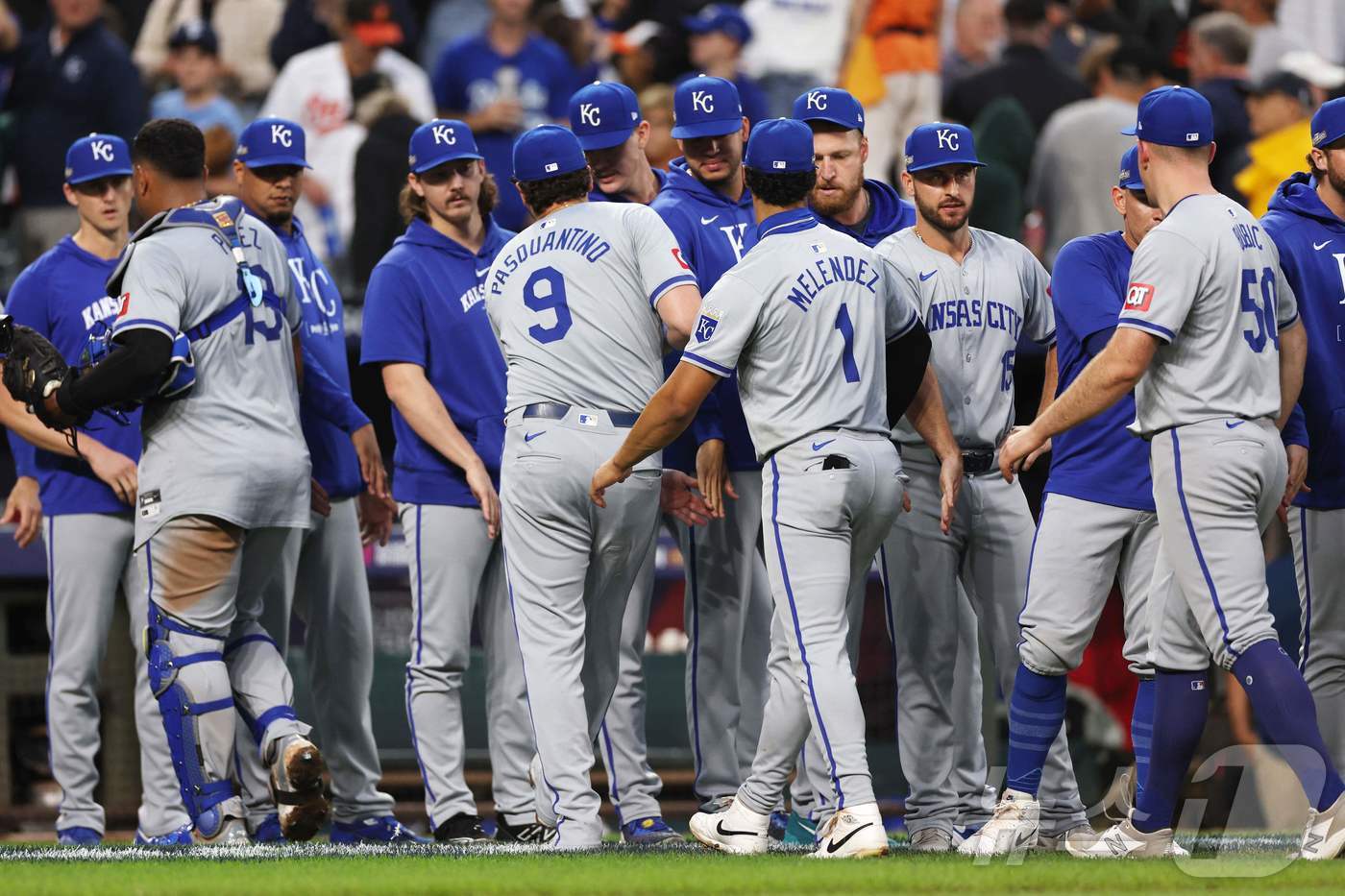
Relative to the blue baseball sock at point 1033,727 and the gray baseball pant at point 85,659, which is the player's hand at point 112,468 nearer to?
the gray baseball pant at point 85,659

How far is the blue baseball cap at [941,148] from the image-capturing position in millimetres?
6746

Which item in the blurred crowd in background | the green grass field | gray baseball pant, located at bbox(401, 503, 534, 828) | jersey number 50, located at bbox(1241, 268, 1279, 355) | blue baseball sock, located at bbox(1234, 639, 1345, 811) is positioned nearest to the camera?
the green grass field

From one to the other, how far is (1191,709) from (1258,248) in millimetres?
1351

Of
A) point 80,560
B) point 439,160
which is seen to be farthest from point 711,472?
point 80,560

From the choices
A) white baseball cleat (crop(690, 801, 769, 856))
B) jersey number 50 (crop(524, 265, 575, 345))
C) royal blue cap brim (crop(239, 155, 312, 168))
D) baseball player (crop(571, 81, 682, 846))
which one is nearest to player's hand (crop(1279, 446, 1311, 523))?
white baseball cleat (crop(690, 801, 769, 856))

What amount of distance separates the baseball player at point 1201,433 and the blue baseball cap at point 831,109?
125cm

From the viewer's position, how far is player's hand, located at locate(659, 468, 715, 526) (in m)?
6.87

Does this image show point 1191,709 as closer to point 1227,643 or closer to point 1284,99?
point 1227,643

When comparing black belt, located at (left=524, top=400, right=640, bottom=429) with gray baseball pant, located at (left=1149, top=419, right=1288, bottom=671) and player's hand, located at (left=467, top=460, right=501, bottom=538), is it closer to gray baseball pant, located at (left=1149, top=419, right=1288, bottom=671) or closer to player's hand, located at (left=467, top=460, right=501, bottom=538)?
player's hand, located at (left=467, top=460, right=501, bottom=538)

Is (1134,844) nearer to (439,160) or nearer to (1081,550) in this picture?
(1081,550)

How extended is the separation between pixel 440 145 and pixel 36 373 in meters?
1.62

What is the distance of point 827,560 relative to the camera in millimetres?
6121

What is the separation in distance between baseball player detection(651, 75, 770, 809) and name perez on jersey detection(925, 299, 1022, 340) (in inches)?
29.0

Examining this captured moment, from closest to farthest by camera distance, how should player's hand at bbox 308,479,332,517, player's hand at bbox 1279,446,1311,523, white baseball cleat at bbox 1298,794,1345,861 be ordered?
white baseball cleat at bbox 1298,794,1345,861, player's hand at bbox 1279,446,1311,523, player's hand at bbox 308,479,332,517
